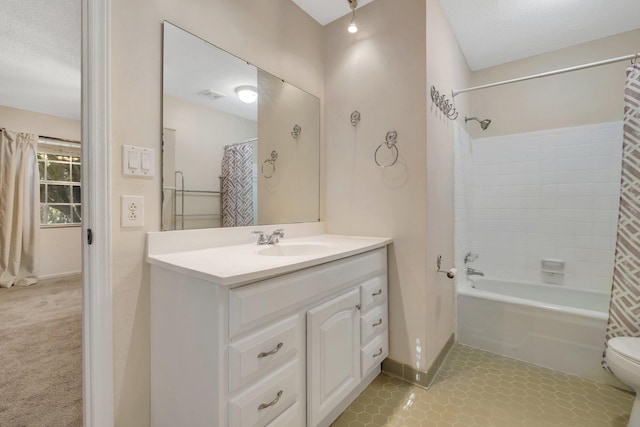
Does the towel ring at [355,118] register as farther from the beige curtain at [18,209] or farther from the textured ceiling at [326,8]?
the beige curtain at [18,209]

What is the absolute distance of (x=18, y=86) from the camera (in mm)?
3162

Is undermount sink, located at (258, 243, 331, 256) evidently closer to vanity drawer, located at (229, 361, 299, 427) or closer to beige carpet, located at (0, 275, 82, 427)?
vanity drawer, located at (229, 361, 299, 427)

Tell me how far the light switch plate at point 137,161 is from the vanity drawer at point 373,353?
1347 millimetres

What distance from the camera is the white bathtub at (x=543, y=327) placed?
5.60 ft

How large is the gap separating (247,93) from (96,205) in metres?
0.97

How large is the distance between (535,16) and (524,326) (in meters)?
2.19

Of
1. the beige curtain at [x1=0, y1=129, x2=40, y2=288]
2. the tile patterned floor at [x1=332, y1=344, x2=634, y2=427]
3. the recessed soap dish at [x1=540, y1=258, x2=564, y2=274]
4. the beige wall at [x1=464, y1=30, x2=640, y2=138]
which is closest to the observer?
the tile patterned floor at [x1=332, y1=344, x2=634, y2=427]

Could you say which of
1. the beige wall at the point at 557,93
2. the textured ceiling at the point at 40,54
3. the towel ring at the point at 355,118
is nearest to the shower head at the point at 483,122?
the beige wall at the point at 557,93

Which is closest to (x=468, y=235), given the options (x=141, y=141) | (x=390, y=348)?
(x=390, y=348)

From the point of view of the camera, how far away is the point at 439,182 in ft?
6.13

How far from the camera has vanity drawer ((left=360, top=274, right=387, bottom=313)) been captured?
4.91 feet

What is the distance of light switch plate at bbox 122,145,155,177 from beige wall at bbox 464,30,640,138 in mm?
2387

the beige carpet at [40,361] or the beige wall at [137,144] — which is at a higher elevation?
the beige wall at [137,144]

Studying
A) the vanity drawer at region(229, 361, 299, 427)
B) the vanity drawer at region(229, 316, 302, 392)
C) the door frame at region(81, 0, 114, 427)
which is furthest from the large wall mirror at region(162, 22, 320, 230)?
the vanity drawer at region(229, 361, 299, 427)
